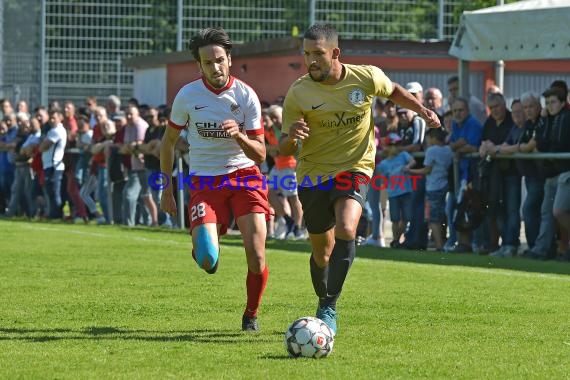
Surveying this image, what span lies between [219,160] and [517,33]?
954cm

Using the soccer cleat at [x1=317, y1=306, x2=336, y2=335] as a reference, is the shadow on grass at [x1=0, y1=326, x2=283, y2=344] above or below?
below

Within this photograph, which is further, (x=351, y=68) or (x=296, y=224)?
(x=296, y=224)

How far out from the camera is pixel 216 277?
14.4 meters

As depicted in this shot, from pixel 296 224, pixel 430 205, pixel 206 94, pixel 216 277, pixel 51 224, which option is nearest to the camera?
pixel 206 94

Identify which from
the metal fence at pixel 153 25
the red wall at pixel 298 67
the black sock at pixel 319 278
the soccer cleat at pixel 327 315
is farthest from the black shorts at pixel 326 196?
the metal fence at pixel 153 25

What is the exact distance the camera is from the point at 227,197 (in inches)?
408

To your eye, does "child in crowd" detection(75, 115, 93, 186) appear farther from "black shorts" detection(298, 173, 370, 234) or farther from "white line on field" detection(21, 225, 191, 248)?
"black shorts" detection(298, 173, 370, 234)

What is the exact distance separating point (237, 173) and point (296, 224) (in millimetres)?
10514

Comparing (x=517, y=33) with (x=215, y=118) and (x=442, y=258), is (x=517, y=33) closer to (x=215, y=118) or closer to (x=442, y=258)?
(x=442, y=258)

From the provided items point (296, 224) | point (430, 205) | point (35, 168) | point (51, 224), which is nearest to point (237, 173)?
point (430, 205)

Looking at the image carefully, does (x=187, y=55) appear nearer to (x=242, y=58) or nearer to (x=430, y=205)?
(x=242, y=58)

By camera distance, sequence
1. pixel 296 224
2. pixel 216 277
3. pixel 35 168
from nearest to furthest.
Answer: pixel 216 277 < pixel 296 224 < pixel 35 168

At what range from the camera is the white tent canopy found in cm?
1828

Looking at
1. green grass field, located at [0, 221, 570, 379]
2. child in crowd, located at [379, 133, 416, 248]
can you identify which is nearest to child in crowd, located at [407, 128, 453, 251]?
child in crowd, located at [379, 133, 416, 248]
